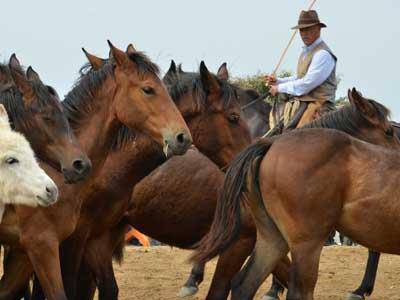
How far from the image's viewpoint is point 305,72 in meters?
11.7

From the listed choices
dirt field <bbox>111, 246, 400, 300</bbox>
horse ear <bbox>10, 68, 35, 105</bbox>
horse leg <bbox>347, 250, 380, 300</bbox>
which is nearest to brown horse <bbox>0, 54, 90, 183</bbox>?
horse ear <bbox>10, 68, 35, 105</bbox>

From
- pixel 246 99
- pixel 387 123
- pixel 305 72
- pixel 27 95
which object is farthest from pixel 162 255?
pixel 27 95

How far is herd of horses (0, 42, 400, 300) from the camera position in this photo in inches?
343

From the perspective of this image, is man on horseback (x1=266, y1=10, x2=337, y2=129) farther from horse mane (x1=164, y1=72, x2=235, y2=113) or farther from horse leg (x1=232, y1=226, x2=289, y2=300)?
horse leg (x1=232, y1=226, x2=289, y2=300)

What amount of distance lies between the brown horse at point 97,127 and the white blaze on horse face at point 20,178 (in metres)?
0.55

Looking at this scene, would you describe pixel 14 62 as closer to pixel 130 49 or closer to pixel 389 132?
pixel 130 49

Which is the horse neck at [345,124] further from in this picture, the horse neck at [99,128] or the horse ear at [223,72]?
Answer: the horse neck at [99,128]

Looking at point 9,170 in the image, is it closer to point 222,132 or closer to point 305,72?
point 222,132

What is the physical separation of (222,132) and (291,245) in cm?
154

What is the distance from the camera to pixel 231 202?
371 inches

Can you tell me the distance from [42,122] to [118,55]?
95cm

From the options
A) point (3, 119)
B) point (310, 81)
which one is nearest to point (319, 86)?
point (310, 81)

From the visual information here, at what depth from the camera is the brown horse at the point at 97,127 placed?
28.1ft

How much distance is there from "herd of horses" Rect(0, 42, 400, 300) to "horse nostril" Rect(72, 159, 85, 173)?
0.08 ft
